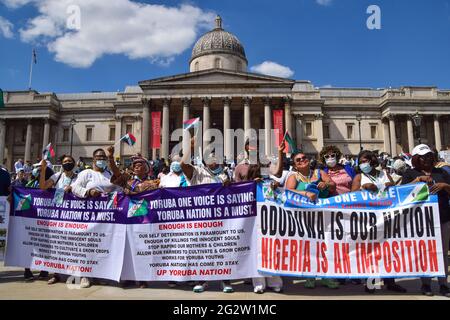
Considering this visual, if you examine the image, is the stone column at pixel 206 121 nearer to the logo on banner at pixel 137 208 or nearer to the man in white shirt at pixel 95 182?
the man in white shirt at pixel 95 182

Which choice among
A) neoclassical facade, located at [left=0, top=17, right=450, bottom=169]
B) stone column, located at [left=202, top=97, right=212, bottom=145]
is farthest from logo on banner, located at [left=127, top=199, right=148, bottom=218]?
neoclassical facade, located at [left=0, top=17, right=450, bottom=169]

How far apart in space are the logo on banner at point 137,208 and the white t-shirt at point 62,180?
142 cm

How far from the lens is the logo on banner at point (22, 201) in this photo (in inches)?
248

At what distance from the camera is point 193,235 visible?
5297 millimetres

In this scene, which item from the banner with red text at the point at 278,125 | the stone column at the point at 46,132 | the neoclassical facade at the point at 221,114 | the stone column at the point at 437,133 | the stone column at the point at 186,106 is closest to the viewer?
the banner with red text at the point at 278,125

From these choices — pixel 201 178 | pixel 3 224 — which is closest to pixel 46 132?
pixel 3 224

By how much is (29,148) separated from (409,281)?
5030 centimetres

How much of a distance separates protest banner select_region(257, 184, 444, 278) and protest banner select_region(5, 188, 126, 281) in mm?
2530

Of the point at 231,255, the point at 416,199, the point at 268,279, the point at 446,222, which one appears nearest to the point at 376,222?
the point at 416,199

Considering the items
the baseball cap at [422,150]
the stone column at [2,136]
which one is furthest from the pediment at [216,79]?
the baseball cap at [422,150]

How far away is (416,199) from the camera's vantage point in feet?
16.6

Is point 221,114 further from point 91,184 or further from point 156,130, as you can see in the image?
point 91,184

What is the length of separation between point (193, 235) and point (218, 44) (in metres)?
49.2
